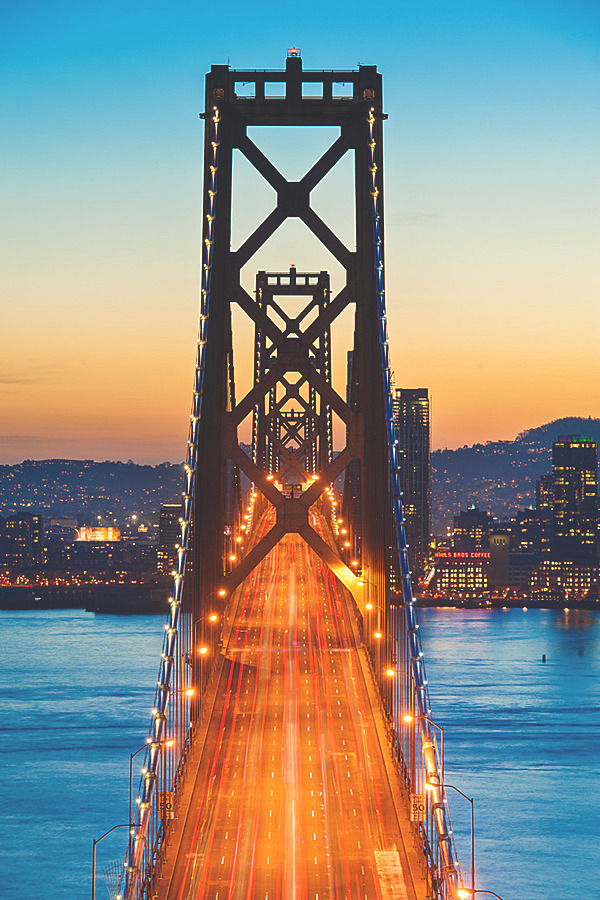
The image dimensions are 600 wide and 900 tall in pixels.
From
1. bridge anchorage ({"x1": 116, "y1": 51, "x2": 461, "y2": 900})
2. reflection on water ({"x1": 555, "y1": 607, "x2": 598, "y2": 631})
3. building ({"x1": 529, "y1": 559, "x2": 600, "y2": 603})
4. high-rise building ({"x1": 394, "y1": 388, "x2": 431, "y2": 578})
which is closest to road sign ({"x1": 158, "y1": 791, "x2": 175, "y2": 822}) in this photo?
bridge anchorage ({"x1": 116, "y1": 51, "x2": 461, "y2": 900})

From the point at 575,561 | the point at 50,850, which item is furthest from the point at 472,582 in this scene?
the point at 50,850

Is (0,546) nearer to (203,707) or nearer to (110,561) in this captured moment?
(110,561)

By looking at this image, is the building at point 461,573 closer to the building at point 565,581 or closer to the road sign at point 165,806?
the building at point 565,581

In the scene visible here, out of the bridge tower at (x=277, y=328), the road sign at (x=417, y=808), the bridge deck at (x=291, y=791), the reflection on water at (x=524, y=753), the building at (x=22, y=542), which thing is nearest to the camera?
the bridge deck at (x=291, y=791)

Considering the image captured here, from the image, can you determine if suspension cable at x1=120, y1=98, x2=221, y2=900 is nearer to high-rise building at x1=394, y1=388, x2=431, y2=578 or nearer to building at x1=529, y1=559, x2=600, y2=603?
building at x1=529, y1=559, x2=600, y2=603

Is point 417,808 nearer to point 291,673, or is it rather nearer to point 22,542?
point 291,673

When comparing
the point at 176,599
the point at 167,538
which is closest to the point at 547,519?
the point at 167,538

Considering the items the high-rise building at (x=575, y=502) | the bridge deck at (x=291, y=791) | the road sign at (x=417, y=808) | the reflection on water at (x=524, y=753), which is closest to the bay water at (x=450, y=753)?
the reflection on water at (x=524, y=753)
